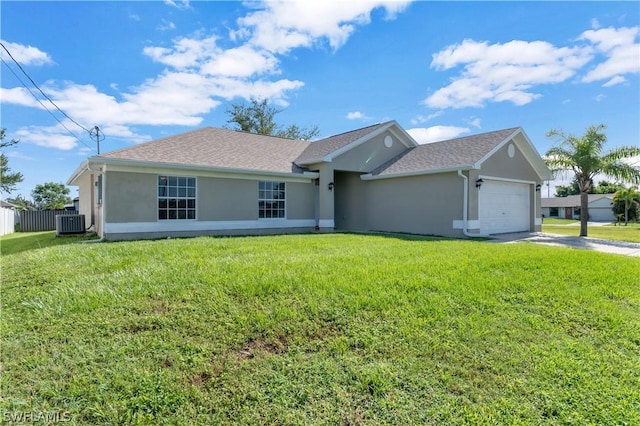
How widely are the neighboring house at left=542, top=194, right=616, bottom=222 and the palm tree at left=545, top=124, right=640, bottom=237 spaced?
116 feet

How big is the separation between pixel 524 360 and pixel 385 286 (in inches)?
80.0

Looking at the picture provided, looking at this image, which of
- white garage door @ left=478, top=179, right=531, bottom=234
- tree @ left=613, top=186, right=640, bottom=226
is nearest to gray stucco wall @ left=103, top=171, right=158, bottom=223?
white garage door @ left=478, top=179, right=531, bottom=234

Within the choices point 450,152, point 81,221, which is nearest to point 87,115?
point 81,221

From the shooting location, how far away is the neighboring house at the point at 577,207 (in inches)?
1832

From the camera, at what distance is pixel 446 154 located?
14531 millimetres

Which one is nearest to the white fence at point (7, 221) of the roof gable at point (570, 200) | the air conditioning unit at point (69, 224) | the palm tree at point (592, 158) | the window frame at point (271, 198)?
the air conditioning unit at point (69, 224)

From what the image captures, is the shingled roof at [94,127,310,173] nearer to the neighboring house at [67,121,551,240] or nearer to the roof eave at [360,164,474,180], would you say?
the neighboring house at [67,121,551,240]

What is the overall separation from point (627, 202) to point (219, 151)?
4181cm

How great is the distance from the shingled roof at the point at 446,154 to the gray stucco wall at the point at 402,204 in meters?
0.46

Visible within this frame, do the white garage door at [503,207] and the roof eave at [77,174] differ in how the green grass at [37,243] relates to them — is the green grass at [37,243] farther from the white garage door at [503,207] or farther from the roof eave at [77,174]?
the white garage door at [503,207]

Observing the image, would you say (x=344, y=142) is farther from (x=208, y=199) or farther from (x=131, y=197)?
(x=131, y=197)

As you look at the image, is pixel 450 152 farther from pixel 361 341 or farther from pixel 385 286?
pixel 361 341

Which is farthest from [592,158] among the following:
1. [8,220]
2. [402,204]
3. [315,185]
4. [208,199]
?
[8,220]

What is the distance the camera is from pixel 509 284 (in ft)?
18.1
